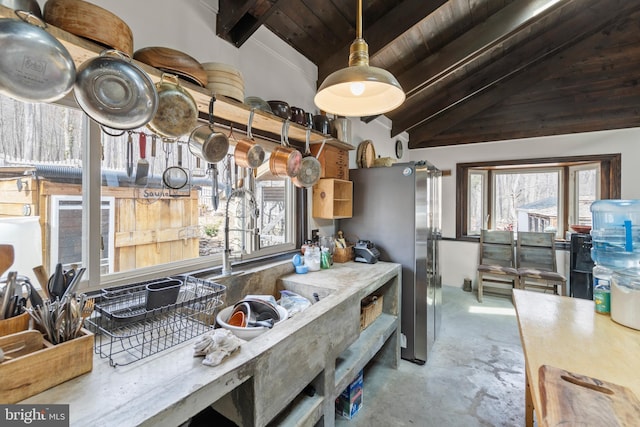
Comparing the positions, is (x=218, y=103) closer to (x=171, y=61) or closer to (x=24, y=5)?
(x=171, y=61)

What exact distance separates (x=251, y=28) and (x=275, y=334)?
188 centimetres

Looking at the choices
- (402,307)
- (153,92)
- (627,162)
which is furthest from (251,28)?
(627,162)

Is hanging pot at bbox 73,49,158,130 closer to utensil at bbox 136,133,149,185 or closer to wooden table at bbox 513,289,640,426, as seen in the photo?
utensil at bbox 136,133,149,185

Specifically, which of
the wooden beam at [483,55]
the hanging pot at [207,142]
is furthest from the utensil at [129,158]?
the wooden beam at [483,55]

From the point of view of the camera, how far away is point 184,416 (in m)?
0.78

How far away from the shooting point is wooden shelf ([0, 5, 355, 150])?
895mm

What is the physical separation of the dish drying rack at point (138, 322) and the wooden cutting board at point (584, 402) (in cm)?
126

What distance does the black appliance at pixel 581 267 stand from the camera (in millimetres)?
3633

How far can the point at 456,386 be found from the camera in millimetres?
2209

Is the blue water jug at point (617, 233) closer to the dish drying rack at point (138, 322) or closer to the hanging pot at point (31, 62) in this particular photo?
the dish drying rack at point (138, 322)

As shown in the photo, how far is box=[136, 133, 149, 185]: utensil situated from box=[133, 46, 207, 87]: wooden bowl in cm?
45

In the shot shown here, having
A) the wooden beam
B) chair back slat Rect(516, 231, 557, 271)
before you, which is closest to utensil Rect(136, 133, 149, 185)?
the wooden beam

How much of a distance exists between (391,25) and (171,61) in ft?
6.52

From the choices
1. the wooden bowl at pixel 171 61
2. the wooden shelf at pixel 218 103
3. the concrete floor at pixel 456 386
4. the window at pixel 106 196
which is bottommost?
the concrete floor at pixel 456 386
